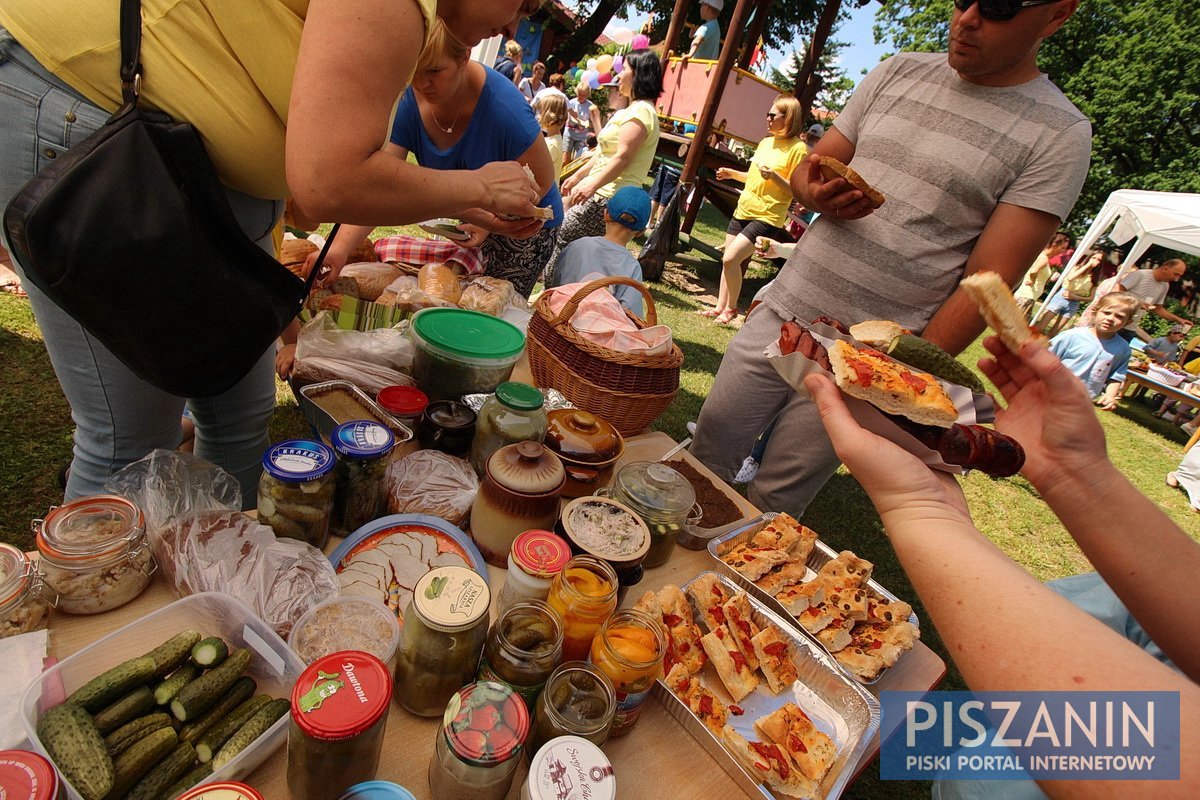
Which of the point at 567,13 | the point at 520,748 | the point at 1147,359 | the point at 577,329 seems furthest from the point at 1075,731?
the point at 567,13

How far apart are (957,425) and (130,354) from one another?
2098 mm

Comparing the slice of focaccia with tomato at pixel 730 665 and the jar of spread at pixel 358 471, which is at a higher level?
the jar of spread at pixel 358 471

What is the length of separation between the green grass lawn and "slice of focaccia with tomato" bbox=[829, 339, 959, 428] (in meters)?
0.50

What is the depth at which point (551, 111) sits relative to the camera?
734cm

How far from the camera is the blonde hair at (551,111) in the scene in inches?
289

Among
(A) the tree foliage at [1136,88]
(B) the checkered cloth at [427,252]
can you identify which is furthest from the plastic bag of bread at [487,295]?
(A) the tree foliage at [1136,88]

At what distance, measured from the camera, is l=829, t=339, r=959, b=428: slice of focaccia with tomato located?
169cm

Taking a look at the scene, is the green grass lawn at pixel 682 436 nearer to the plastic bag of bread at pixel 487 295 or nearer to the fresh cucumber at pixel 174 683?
the plastic bag of bread at pixel 487 295

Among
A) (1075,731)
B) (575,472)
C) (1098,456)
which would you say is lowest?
(575,472)

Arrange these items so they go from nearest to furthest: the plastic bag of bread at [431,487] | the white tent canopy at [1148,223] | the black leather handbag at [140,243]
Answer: the black leather handbag at [140,243]
the plastic bag of bread at [431,487]
the white tent canopy at [1148,223]

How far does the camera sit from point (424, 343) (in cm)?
212

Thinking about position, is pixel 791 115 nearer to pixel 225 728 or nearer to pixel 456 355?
pixel 456 355

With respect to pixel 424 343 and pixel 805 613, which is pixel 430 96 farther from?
pixel 805 613

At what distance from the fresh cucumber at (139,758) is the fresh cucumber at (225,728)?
4 cm
